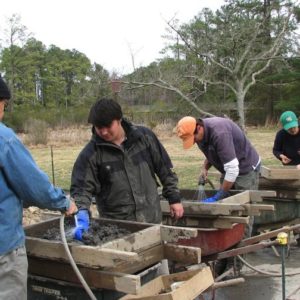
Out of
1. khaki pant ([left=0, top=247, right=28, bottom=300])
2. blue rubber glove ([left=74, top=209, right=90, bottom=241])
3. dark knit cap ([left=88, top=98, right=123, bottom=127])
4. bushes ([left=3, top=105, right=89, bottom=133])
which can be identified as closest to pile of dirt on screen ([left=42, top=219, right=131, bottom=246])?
blue rubber glove ([left=74, top=209, right=90, bottom=241])

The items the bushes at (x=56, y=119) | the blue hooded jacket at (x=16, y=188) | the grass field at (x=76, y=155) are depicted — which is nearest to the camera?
→ the blue hooded jacket at (x=16, y=188)

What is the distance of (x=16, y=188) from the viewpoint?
2594mm

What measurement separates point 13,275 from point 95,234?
0.71 m

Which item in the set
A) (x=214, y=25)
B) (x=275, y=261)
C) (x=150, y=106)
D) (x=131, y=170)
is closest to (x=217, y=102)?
(x=150, y=106)

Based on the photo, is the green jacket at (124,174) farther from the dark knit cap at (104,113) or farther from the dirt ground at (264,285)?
the dirt ground at (264,285)

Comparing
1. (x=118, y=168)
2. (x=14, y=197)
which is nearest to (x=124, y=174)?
(x=118, y=168)

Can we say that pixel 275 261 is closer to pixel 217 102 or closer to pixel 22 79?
pixel 217 102

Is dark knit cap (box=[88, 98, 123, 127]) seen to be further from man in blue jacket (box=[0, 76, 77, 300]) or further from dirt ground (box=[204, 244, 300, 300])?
dirt ground (box=[204, 244, 300, 300])

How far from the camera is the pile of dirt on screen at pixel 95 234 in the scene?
3086mm

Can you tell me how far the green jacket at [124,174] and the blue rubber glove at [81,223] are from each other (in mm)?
180

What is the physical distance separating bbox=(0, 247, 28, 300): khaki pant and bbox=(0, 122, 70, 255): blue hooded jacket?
0.14ft

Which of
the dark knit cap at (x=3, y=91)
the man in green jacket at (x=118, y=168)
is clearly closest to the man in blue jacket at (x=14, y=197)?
the dark knit cap at (x=3, y=91)

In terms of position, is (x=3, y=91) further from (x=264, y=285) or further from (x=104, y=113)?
(x=264, y=285)

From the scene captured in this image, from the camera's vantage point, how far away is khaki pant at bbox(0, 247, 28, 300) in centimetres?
258
